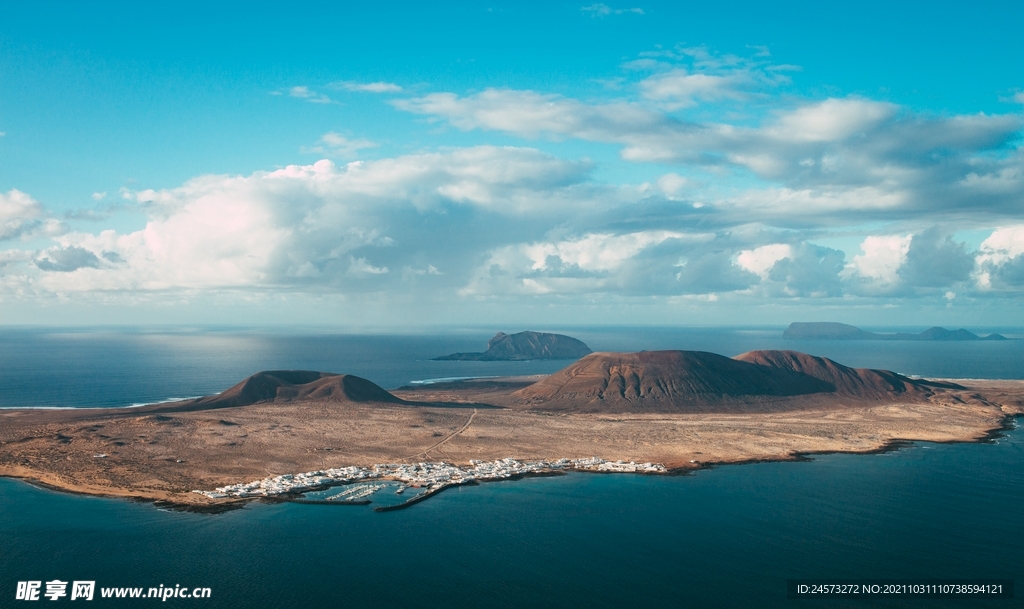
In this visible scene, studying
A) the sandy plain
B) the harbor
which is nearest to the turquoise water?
the harbor

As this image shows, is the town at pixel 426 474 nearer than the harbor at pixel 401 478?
No

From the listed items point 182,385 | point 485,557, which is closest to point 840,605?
point 485,557

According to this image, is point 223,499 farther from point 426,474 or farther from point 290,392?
point 290,392

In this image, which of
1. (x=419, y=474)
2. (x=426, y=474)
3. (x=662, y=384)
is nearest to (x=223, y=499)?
(x=419, y=474)

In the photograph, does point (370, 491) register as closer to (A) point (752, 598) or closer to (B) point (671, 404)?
(A) point (752, 598)

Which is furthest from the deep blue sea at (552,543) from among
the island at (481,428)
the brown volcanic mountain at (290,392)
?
the brown volcanic mountain at (290,392)

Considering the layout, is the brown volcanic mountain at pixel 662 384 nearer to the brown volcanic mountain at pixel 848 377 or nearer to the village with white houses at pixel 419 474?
the brown volcanic mountain at pixel 848 377
